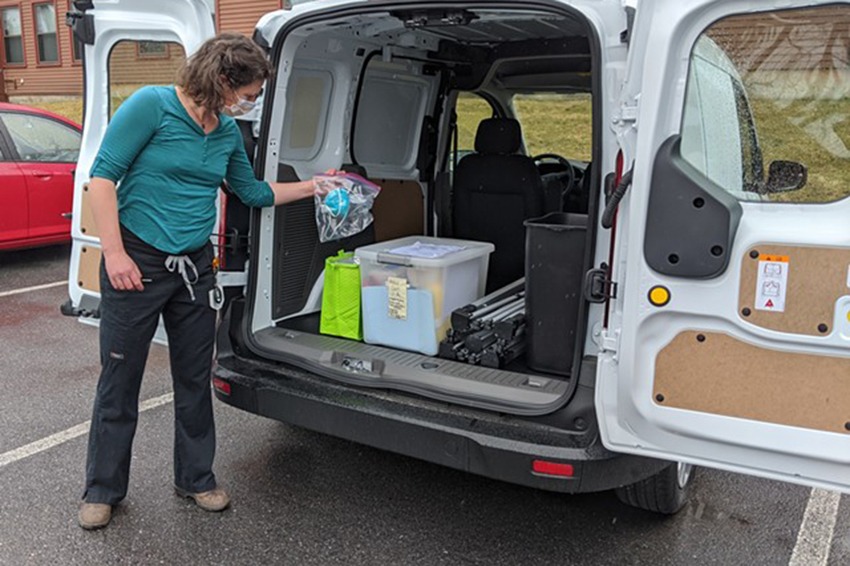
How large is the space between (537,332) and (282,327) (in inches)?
47.4

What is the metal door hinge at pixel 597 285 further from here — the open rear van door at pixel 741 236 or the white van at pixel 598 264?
the open rear van door at pixel 741 236

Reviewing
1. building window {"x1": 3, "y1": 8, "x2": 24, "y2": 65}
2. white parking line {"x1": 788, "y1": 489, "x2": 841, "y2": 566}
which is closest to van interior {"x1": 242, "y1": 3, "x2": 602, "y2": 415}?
white parking line {"x1": 788, "y1": 489, "x2": 841, "y2": 566}

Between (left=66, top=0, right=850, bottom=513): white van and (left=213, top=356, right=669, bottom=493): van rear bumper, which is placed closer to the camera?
(left=66, top=0, right=850, bottom=513): white van

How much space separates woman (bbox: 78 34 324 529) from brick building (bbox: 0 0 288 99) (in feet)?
41.3

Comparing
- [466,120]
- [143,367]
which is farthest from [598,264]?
[466,120]

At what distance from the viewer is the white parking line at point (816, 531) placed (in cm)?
291

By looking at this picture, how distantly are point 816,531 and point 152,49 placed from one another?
3.46m

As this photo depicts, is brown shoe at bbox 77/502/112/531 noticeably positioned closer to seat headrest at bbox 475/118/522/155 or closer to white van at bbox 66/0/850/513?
white van at bbox 66/0/850/513

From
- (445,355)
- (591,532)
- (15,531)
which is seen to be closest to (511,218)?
(445,355)

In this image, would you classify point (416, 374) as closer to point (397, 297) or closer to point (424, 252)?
point (397, 297)

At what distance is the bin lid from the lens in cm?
334

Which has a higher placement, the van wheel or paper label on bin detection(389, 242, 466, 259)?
paper label on bin detection(389, 242, 466, 259)

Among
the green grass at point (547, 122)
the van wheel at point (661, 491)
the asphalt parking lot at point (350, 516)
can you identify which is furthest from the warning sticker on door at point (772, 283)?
the green grass at point (547, 122)

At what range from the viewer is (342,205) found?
3.58 metres
